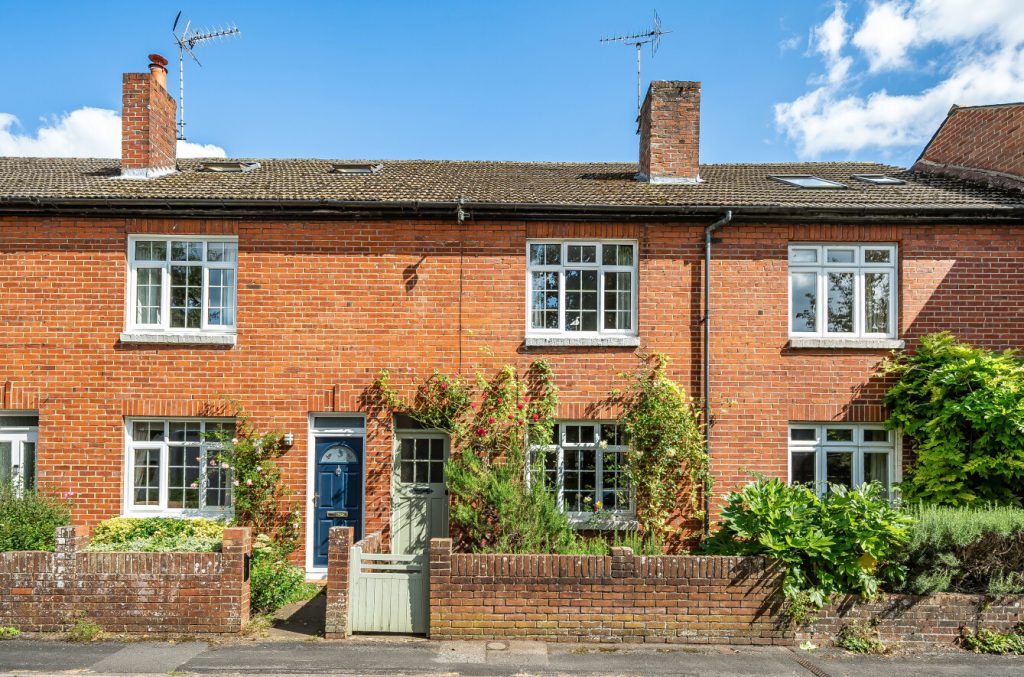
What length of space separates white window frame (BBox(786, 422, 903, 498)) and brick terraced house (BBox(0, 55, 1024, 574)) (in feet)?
0.11

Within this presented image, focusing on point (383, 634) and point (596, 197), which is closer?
point (383, 634)

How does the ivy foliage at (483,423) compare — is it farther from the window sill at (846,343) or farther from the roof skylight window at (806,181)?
the roof skylight window at (806,181)

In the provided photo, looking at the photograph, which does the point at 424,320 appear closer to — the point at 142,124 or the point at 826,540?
the point at 826,540

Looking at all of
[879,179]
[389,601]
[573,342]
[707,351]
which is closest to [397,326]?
[573,342]

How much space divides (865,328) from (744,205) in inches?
102

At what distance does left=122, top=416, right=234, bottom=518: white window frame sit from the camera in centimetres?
1116

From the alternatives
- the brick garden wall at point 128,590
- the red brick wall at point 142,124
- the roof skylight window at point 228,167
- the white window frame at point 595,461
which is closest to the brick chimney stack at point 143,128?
the red brick wall at point 142,124

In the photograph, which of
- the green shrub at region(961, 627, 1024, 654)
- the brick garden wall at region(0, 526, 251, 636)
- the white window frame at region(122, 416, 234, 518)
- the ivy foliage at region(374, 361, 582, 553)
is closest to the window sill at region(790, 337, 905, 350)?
the ivy foliage at region(374, 361, 582, 553)

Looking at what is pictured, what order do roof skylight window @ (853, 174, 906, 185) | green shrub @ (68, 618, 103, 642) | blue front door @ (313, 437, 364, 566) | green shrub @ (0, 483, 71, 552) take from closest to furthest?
green shrub @ (68, 618, 103, 642) → green shrub @ (0, 483, 71, 552) → blue front door @ (313, 437, 364, 566) → roof skylight window @ (853, 174, 906, 185)

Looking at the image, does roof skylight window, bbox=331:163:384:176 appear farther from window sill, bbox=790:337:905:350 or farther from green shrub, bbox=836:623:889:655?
green shrub, bbox=836:623:889:655

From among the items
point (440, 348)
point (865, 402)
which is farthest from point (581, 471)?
point (865, 402)

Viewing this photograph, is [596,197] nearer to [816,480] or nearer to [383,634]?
[816,480]

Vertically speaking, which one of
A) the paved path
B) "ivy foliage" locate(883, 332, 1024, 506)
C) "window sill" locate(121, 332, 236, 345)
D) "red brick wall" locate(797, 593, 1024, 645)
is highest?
"window sill" locate(121, 332, 236, 345)

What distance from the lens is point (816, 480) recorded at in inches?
446
